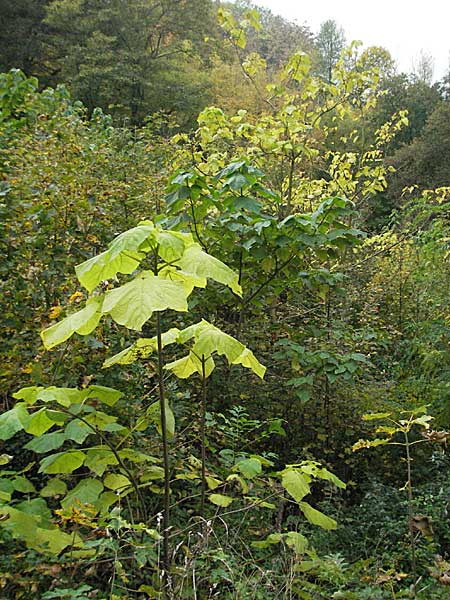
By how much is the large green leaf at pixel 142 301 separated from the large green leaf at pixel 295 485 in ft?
3.11

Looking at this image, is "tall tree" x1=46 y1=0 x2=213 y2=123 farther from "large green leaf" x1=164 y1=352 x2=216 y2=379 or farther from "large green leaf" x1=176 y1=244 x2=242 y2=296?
"large green leaf" x1=176 y1=244 x2=242 y2=296

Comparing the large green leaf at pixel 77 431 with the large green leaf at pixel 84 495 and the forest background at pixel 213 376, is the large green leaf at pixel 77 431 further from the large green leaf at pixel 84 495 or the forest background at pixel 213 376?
the large green leaf at pixel 84 495

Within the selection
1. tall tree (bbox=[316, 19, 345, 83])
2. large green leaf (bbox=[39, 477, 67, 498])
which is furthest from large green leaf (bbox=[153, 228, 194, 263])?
tall tree (bbox=[316, 19, 345, 83])

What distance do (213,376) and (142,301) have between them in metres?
2.19

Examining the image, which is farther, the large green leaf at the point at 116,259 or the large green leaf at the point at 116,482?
the large green leaf at the point at 116,482

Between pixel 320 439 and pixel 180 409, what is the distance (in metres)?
1.23

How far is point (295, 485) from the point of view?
2070mm

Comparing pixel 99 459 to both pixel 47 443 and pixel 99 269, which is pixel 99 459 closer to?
pixel 47 443

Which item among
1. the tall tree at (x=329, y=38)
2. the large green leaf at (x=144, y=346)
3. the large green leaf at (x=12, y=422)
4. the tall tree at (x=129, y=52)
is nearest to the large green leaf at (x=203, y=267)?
the large green leaf at (x=144, y=346)

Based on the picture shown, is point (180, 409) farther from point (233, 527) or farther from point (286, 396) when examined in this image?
point (286, 396)

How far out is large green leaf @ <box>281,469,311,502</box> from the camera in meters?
2.05

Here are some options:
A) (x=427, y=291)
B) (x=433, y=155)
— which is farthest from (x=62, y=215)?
(x=433, y=155)

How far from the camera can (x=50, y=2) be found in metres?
16.9

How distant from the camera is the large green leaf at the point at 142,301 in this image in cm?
143
